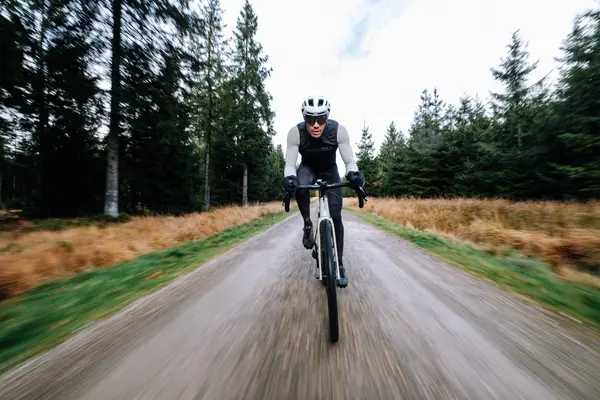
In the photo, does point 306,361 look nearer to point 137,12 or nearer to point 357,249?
point 357,249

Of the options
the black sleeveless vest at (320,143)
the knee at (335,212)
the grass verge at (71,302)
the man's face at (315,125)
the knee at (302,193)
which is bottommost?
the grass verge at (71,302)

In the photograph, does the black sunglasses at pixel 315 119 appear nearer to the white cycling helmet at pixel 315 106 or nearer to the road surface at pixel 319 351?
the white cycling helmet at pixel 315 106

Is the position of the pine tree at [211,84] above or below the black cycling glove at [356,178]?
above

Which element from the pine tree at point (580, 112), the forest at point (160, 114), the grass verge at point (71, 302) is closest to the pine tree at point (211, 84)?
the forest at point (160, 114)

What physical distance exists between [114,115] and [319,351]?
11.8 metres

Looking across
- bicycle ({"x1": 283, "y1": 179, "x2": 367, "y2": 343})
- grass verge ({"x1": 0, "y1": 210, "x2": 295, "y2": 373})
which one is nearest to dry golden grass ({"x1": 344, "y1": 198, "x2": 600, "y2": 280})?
bicycle ({"x1": 283, "y1": 179, "x2": 367, "y2": 343})

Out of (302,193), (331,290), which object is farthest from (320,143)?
(331,290)

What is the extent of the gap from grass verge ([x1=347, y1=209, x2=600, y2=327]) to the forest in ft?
37.8

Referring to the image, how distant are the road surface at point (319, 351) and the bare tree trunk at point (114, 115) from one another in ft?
29.5

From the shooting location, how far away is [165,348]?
1.88 m

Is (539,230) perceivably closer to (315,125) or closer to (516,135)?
(315,125)

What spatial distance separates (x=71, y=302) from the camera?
9.71ft

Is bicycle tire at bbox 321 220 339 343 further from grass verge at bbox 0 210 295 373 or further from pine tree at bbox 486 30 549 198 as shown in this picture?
pine tree at bbox 486 30 549 198

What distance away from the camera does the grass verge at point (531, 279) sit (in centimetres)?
255
